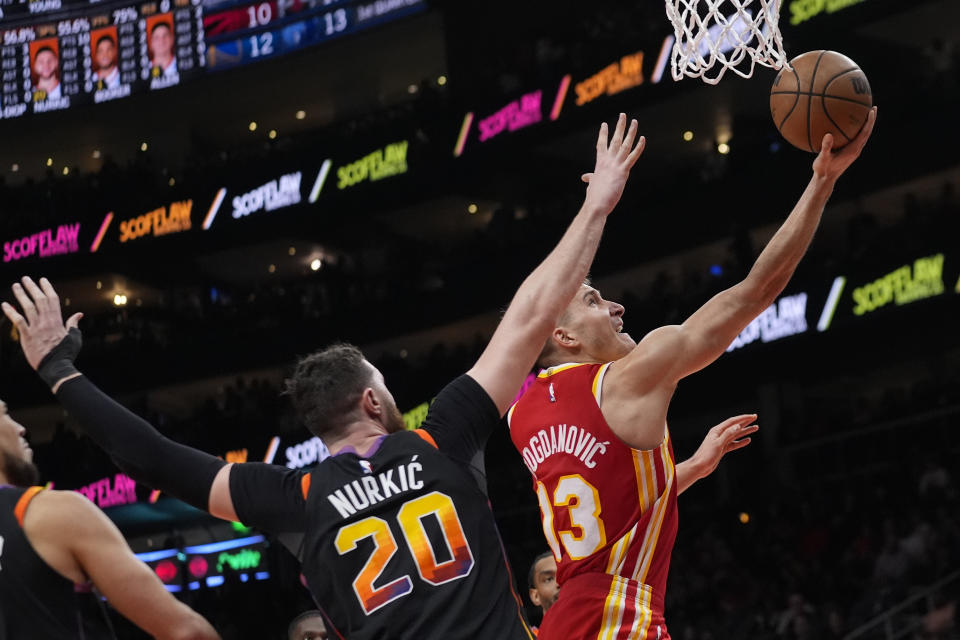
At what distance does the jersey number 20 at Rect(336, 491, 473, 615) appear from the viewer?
3.14m

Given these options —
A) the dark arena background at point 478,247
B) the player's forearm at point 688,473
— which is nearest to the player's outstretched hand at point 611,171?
the player's forearm at point 688,473

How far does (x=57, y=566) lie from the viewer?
340cm

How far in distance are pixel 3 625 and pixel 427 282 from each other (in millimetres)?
21641

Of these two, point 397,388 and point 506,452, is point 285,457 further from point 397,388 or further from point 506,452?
point 506,452

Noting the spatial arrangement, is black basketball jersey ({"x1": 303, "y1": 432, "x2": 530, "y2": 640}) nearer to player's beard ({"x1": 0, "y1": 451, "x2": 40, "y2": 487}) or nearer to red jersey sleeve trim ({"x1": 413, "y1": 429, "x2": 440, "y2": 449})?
red jersey sleeve trim ({"x1": 413, "y1": 429, "x2": 440, "y2": 449})

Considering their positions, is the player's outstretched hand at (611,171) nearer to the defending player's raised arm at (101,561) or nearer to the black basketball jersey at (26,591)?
the defending player's raised arm at (101,561)

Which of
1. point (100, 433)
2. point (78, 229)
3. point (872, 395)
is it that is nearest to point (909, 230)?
point (872, 395)

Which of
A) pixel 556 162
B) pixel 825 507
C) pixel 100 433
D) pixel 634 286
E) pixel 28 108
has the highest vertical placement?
pixel 28 108

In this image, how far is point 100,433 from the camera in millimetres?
3199

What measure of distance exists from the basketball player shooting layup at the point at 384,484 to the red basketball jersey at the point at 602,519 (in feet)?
3.33

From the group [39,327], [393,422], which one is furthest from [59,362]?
Result: [393,422]

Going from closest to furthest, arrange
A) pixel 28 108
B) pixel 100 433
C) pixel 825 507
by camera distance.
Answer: pixel 100 433 < pixel 825 507 < pixel 28 108

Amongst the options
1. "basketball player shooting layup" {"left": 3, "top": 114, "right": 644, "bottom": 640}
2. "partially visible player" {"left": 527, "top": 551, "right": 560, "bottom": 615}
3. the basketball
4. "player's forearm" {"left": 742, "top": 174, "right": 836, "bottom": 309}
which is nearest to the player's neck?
"basketball player shooting layup" {"left": 3, "top": 114, "right": 644, "bottom": 640}

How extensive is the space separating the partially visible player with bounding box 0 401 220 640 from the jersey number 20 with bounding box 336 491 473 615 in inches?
22.0
